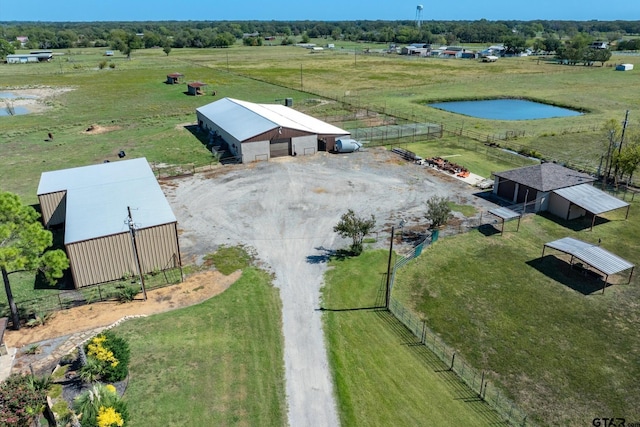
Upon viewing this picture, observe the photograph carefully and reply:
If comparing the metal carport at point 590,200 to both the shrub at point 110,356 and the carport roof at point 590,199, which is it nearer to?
the carport roof at point 590,199

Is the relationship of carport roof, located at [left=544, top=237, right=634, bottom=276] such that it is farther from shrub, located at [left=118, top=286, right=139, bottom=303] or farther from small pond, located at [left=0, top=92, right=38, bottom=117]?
small pond, located at [left=0, top=92, right=38, bottom=117]

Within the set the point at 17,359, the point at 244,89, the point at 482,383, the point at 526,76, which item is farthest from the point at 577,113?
the point at 17,359

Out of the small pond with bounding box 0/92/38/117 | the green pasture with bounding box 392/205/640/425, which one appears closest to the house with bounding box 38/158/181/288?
the green pasture with bounding box 392/205/640/425

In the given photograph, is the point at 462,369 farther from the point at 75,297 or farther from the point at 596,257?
the point at 75,297

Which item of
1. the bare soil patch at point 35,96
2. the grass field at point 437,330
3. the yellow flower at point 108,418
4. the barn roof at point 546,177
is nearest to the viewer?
the yellow flower at point 108,418

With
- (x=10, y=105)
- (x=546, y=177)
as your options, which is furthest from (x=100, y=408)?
(x=10, y=105)

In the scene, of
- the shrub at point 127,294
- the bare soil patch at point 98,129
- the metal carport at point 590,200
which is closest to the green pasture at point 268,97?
the bare soil patch at point 98,129
